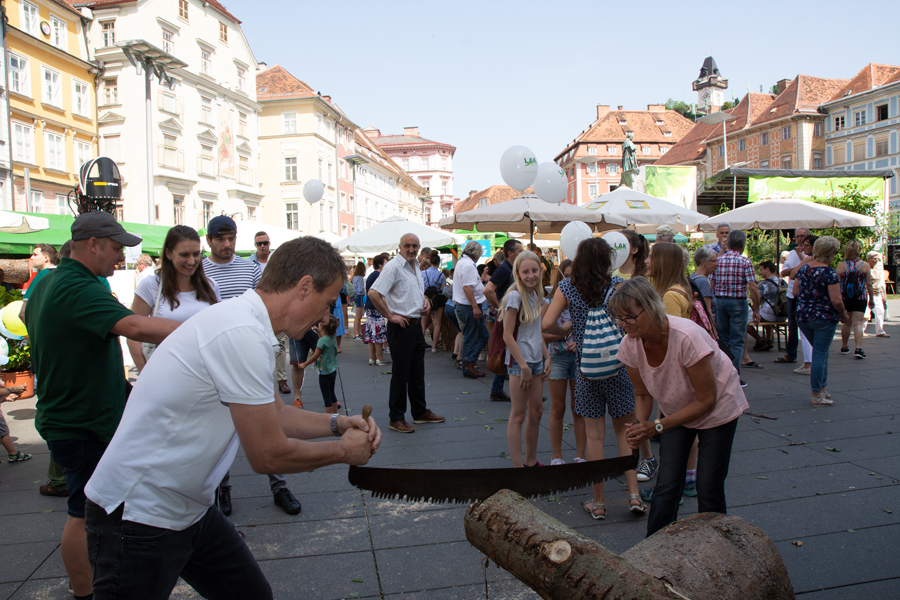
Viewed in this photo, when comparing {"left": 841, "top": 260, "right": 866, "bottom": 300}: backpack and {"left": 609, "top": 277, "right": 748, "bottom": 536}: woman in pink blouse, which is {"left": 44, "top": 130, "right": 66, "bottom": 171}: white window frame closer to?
{"left": 841, "top": 260, "right": 866, "bottom": 300}: backpack

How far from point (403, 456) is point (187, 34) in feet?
130

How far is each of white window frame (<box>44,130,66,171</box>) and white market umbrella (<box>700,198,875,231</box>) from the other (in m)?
31.5

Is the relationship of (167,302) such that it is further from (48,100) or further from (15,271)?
(48,100)

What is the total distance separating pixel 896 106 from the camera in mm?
51344

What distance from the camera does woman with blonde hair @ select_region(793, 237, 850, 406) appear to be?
7.12 m

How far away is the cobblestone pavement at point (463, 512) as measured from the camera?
134 inches

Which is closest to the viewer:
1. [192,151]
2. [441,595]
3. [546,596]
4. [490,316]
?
[546,596]

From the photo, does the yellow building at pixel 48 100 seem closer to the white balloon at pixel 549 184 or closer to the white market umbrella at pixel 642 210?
the white balloon at pixel 549 184

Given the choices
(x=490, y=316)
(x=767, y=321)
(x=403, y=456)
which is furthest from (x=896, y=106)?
(x=403, y=456)

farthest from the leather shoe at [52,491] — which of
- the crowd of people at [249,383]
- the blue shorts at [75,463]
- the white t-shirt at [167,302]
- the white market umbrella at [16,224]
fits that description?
the white market umbrella at [16,224]

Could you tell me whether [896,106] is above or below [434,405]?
above

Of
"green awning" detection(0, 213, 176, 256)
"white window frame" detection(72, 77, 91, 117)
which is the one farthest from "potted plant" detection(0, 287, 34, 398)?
"white window frame" detection(72, 77, 91, 117)

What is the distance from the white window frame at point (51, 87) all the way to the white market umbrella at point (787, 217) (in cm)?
3265

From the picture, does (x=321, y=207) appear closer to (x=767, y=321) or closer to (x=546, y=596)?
(x=767, y=321)
